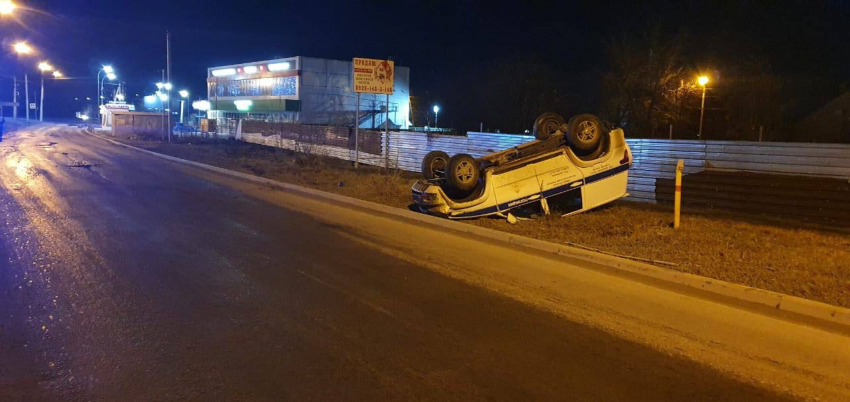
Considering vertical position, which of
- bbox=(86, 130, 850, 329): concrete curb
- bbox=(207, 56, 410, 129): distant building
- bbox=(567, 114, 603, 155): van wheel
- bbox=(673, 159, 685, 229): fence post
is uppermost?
bbox=(207, 56, 410, 129): distant building

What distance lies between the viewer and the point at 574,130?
11781mm

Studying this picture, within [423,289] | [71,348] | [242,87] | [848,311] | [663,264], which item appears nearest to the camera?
[71,348]

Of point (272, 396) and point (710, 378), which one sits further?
point (710, 378)

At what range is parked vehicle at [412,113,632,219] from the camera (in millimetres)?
11820

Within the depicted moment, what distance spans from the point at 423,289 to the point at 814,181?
9.26 m

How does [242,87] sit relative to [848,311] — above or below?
above

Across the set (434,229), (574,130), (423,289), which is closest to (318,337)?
(423,289)

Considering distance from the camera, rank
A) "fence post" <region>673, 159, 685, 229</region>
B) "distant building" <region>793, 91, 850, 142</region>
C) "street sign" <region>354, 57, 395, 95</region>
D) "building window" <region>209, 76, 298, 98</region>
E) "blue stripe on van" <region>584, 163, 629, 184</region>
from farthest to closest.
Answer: "building window" <region>209, 76, 298, 98</region> < "distant building" <region>793, 91, 850, 142</region> < "street sign" <region>354, 57, 395, 95</region> < "blue stripe on van" <region>584, 163, 629, 184</region> < "fence post" <region>673, 159, 685, 229</region>

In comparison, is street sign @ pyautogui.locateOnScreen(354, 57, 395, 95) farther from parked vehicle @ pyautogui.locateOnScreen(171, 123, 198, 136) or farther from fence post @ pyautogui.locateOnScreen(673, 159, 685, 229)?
parked vehicle @ pyautogui.locateOnScreen(171, 123, 198, 136)

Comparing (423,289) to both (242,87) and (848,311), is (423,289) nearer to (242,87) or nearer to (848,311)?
(848,311)

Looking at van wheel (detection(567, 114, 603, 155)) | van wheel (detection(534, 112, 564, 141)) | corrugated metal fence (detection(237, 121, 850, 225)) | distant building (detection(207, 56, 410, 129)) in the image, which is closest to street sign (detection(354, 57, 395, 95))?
van wheel (detection(534, 112, 564, 141))

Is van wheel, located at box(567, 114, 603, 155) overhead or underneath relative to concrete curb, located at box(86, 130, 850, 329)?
overhead

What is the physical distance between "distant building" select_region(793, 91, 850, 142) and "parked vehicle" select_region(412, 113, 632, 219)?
1991cm

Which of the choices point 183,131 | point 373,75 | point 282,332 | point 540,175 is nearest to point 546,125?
point 540,175
